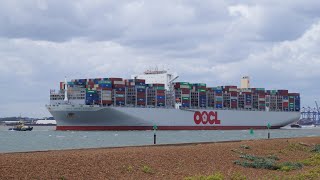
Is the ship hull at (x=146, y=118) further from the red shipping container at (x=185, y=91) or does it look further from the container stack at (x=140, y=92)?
the red shipping container at (x=185, y=91)

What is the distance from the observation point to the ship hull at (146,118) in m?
77.8

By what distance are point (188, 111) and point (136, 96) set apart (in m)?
11.0

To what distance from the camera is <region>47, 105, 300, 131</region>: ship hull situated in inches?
3063

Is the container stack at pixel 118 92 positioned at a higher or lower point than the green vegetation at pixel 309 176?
higher

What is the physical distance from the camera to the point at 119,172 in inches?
686

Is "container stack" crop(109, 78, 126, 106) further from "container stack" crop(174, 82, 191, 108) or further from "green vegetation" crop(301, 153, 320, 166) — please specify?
"green vegetation" crop(301, 153, 320, 166)

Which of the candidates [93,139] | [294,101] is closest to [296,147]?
[93,139]

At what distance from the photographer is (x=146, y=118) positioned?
268 feet

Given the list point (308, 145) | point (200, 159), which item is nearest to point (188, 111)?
point (308, 145)

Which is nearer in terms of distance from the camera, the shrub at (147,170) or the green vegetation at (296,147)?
the shrub at (147,170)

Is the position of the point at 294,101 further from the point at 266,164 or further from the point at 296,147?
the point at 266,164

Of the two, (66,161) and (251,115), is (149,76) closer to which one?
(251,115)

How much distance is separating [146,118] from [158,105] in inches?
196

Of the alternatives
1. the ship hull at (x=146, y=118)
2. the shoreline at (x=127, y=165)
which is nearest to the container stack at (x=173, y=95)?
the ship hull at (x=146, y=118)
